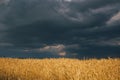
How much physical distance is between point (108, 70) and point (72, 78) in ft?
9.77

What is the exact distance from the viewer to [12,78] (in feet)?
35.5

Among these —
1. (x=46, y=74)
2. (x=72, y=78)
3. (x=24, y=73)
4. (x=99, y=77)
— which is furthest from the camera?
(x=24, y=73)

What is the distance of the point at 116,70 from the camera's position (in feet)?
39.1

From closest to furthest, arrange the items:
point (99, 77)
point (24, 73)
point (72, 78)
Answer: point (72, 78) < point (99, 77) < point (24, 73)

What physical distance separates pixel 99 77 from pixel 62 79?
1274mm

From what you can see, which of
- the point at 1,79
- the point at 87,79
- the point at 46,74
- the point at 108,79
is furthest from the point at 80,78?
the point at 1,79

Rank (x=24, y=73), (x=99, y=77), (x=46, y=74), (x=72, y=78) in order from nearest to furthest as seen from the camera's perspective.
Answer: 1. (x=72, y=78)
2. (x=99, y=77)
3. (x=46, y=74)
4. (x=24, y=73)

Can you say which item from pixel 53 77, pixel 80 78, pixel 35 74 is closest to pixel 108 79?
pixel 80 78

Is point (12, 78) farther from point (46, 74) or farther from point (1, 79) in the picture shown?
point (46, 74)

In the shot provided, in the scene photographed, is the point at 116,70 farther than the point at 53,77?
Yes

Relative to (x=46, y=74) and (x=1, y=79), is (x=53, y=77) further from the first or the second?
(x=1, y=79)

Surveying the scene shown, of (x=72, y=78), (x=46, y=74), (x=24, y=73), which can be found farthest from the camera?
(x=24, y=73)

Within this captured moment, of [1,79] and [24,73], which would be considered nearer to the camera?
[1,79]

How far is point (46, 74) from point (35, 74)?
673mm
